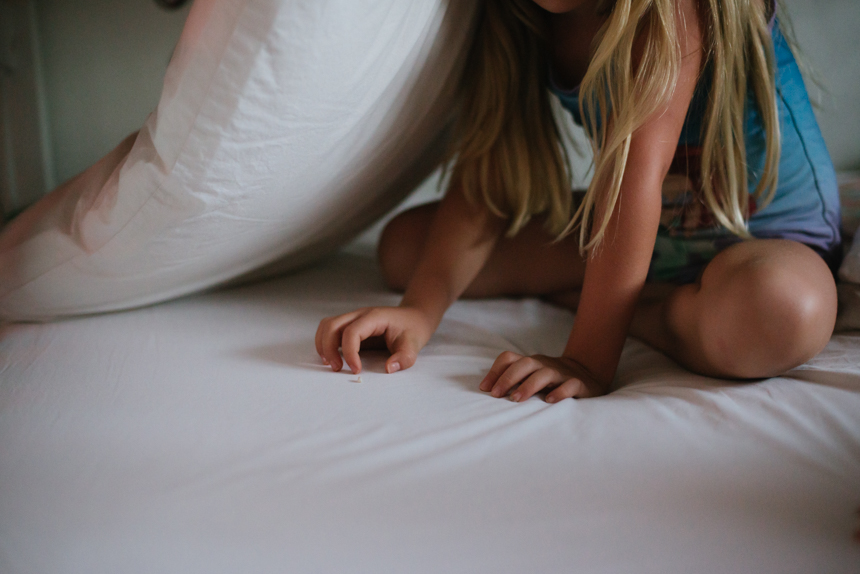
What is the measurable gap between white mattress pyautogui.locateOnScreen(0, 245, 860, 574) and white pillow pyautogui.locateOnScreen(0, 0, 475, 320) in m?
0.09

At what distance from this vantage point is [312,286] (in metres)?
0.74

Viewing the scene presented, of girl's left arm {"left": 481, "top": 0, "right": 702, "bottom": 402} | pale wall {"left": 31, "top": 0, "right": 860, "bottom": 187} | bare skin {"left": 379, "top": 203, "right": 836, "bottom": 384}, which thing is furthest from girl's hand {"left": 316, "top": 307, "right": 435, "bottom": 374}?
pale wall {"left": 31, "top": 0, "right": 860, "bottom": 187}

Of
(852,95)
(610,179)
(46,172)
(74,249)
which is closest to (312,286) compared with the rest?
(74,249)

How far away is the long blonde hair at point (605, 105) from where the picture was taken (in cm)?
50

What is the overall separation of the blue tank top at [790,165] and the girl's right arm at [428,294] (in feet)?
0.79

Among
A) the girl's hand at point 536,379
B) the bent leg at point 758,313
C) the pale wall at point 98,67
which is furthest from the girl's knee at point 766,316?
the pale wall at point 98,67

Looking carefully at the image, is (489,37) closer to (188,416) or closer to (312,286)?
(312,286)

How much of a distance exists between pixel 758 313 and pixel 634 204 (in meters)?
0.13

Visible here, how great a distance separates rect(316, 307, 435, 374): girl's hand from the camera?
48 centimetres

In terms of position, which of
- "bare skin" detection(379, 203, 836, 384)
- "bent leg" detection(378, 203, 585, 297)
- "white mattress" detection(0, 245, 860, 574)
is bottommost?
"bent leg" detection(378, 203, 585, 297)

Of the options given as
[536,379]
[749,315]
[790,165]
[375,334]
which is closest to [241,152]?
[375,334]

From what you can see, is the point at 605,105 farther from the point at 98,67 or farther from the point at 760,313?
Answer: the point at 98,67

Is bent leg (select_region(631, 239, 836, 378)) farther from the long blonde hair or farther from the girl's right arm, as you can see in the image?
the girl's right arm

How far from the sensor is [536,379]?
1.48 ft
